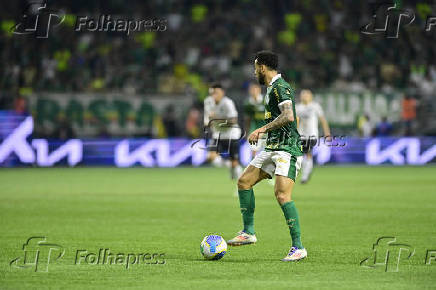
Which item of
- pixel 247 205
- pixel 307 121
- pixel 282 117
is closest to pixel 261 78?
pixel 282 117

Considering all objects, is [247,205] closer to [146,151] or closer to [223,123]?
[223,123]

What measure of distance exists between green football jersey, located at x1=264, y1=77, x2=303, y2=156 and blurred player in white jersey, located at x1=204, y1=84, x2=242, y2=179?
10.6m

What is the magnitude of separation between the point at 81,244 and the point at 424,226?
516 centimetres

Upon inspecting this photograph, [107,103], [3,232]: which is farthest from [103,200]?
[107,103]

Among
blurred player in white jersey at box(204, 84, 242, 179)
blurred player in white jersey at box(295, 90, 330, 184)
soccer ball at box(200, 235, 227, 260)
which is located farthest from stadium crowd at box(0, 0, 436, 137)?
soccer ball at box(200, 235, 227, 260)

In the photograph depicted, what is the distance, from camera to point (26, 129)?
28328mm

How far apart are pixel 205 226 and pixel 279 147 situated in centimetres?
353

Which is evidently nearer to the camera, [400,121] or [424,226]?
[424,226]

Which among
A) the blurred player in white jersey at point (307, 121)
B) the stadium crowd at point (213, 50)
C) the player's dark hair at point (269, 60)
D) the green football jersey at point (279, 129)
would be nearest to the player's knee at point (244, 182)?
the green football jersey at point (279, 129)

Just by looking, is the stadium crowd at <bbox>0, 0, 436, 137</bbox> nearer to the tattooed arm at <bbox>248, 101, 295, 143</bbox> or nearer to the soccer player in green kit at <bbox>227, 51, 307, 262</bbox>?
the soccer player in green kit at <bbox>227, 51, 307, 262</bbox>

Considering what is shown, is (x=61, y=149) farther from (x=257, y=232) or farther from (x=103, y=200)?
(x=257, y=232)

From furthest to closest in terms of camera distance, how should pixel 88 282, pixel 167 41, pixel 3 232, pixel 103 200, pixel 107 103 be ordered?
pixel 167 41 → pixel 107 103 → pixel 103 200 → pixel 3 232 → pixel 88 282

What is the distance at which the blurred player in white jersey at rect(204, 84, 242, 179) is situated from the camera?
20.8 metres

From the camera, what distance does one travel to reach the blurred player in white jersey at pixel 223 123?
2075 centimetres
